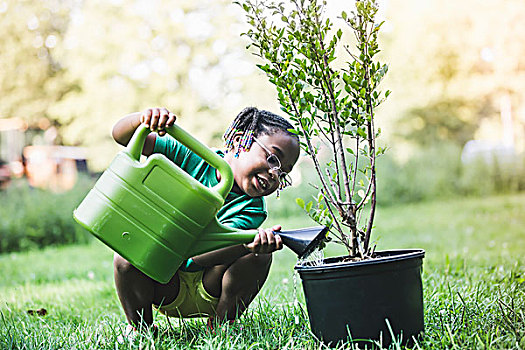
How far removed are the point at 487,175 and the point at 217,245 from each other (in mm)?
10841

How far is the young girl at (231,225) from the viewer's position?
2.09 meters

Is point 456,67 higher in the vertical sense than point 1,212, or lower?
higher

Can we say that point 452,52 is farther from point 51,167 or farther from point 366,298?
point 366,298

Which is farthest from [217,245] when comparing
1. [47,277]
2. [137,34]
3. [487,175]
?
[137,34]

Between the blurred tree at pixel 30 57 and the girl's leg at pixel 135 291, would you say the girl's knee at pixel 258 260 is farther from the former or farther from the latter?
the blurred tree at pixel 30 57

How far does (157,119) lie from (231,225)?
1.76ft

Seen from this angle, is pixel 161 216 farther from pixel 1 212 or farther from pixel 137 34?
pixel 137 34

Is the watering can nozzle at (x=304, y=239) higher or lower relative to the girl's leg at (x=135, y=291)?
higher

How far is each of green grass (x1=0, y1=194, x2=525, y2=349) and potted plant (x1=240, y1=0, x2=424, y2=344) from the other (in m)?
0.14

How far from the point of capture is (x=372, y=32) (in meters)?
1.89

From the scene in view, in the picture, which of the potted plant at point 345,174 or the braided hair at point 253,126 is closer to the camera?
the potted plant at point 345,174

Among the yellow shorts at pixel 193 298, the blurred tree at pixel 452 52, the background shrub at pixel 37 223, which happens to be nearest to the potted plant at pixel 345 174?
the yellow shorts at pixel 193 298

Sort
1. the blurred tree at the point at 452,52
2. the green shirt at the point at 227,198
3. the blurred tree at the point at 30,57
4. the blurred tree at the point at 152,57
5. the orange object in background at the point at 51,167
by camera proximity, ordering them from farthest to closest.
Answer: the blurred tree at the point at 30,57, the blurred tree at the point at 452,52, the blurred tree at the point at 152,57, the orange object in background at the point at 51,167, the green shirt at the point at 227,198

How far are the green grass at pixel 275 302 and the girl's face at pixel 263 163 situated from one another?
0.52 meters
